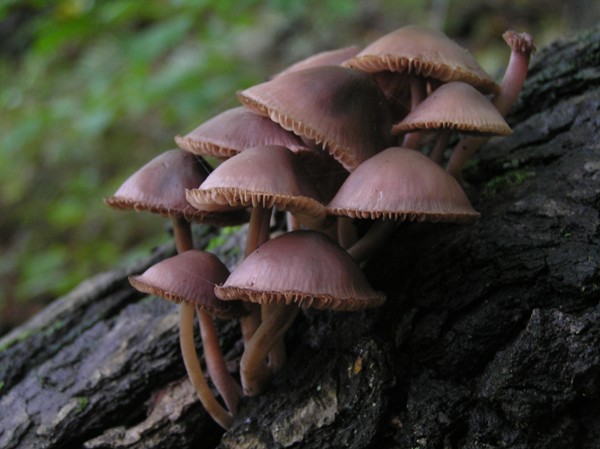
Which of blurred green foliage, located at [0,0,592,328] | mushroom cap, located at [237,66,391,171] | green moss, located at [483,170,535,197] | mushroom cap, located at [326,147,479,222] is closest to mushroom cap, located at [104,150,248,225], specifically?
mushroom cap, located at [237,66,391,171]

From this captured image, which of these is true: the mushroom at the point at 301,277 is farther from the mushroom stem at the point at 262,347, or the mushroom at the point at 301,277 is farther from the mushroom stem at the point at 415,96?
the mushroom stem at the point at 415,96

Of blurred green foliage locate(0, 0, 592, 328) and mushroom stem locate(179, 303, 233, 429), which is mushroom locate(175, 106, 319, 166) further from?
blurred green foliage locate(0, 0, 592, 328)

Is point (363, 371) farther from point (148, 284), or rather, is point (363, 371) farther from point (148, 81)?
point (148, 81)

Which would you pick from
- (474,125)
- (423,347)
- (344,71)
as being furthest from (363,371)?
→ (344,71)

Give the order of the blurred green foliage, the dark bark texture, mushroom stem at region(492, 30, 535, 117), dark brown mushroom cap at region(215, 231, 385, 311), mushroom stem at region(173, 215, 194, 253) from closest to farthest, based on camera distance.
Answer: dark brown mushroom cap at region(215, 231, 385, 311)
the dark bark texture
mushroom stem at region(492, 30, 535, 117)
mushroom stem at region(173, 215, 194, 253)
the blurred green foliage

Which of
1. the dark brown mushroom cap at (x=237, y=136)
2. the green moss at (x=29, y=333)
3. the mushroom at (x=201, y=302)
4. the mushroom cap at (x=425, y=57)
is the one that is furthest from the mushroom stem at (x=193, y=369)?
the mushroom cap at (x=425, y=57)

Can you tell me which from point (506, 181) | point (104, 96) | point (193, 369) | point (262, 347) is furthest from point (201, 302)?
point (104, 96)

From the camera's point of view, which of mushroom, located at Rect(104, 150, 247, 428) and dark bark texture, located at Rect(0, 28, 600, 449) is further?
mushroom, located at Rect(104, 150, 247, 428)
